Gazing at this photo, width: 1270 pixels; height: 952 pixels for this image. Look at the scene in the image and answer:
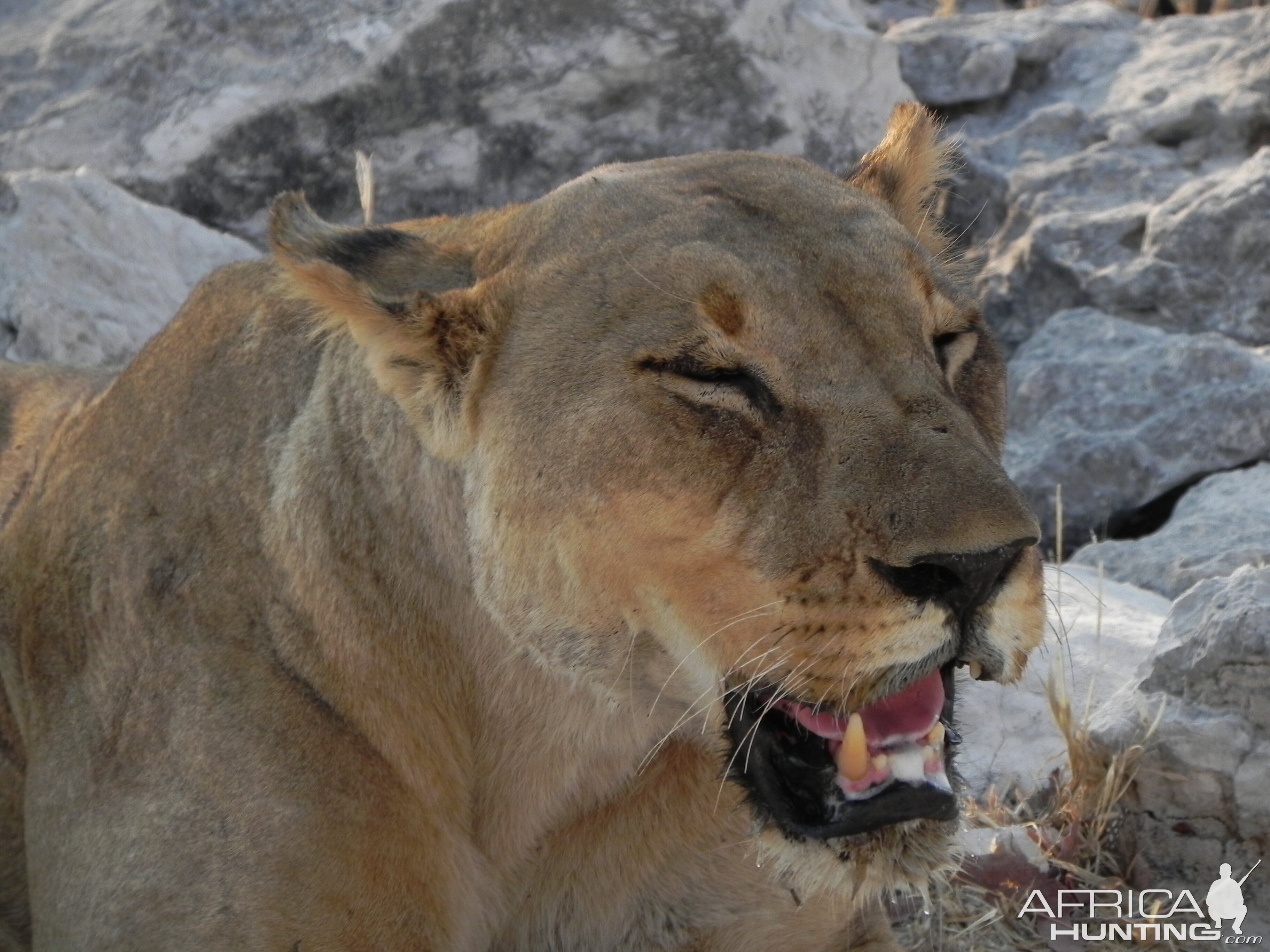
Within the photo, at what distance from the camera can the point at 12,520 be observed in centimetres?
347

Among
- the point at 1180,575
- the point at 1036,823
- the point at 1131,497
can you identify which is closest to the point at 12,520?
the point at 1036,823

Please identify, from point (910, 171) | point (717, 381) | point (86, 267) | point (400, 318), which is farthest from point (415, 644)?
point (86, 267)

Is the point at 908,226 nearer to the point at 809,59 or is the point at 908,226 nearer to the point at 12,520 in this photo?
the point at 12,520

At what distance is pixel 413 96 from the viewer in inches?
256

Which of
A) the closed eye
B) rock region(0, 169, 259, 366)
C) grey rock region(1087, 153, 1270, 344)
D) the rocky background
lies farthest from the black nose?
grey rock region(1087, 153, 1270, 344)

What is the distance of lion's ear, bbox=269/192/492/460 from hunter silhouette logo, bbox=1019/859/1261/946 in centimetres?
175

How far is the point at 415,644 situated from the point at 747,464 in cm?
74

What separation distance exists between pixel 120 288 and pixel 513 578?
3079 millimetres

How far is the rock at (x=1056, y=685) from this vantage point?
4.00m

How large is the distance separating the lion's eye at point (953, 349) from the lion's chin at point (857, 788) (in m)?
0.52

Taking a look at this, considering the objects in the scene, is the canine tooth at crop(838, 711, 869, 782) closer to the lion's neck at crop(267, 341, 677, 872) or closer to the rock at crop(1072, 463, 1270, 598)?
the lion's neck at crop(267, 341, 677, 872)

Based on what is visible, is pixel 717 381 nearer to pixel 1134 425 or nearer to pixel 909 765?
pixel 909 765

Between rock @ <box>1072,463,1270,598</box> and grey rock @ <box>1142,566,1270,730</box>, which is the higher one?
grey rock @ <box>1142,566,1270,730</box>

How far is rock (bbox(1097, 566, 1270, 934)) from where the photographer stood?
3.49m
